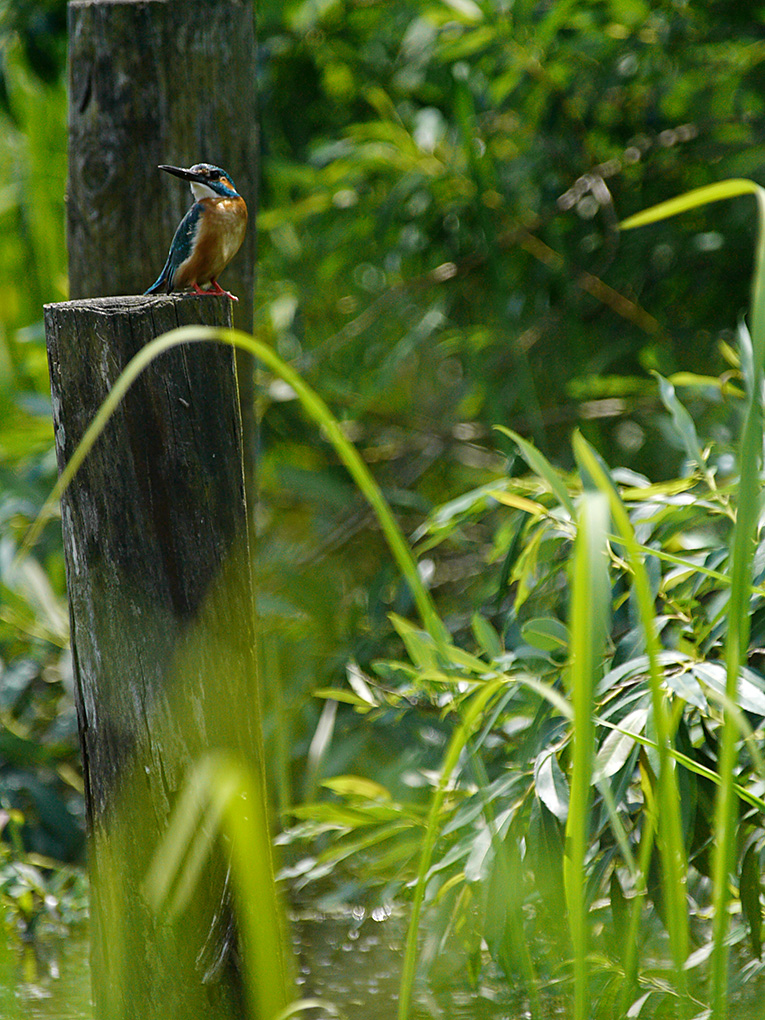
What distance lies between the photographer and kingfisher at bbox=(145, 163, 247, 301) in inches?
45.9

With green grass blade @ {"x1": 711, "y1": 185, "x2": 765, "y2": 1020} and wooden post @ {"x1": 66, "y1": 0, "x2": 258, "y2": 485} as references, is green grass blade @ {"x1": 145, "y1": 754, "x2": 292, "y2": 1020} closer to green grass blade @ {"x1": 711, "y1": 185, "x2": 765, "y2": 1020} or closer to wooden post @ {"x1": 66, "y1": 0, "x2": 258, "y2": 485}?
green grass blade @ {"x1": 711, "y1": 185, "x2": 765, "y2": 1020}

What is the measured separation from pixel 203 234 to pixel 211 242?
0.01 meters

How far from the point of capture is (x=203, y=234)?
1.16 metres

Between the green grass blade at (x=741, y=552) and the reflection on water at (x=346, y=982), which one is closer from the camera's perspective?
the green grass blade at (x=741, y=552)

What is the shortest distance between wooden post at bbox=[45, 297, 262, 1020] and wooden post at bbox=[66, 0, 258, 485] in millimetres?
626

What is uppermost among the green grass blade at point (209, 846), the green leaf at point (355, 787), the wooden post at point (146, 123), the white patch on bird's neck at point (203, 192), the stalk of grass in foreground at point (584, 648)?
the wooden post at point (146, 123)

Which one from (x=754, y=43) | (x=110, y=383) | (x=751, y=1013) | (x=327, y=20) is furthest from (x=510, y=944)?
(x=327, y=20)

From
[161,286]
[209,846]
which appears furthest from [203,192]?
[209,846]

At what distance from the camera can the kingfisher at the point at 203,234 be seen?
3.82ft

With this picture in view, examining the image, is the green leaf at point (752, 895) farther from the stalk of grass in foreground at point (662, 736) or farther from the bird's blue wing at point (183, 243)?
the bird's blue wing at point (183, 243)

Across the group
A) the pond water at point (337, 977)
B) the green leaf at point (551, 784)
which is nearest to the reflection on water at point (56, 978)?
the pond water at point (337, 977)

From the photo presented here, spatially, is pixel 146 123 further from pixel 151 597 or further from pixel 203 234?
pixel 151 597

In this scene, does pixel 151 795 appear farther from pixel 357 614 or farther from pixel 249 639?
pixel 357 614

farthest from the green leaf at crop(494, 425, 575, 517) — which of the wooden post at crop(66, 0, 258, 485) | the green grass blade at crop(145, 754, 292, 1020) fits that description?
the wooden post at crop(66, 0, 258, 485)
